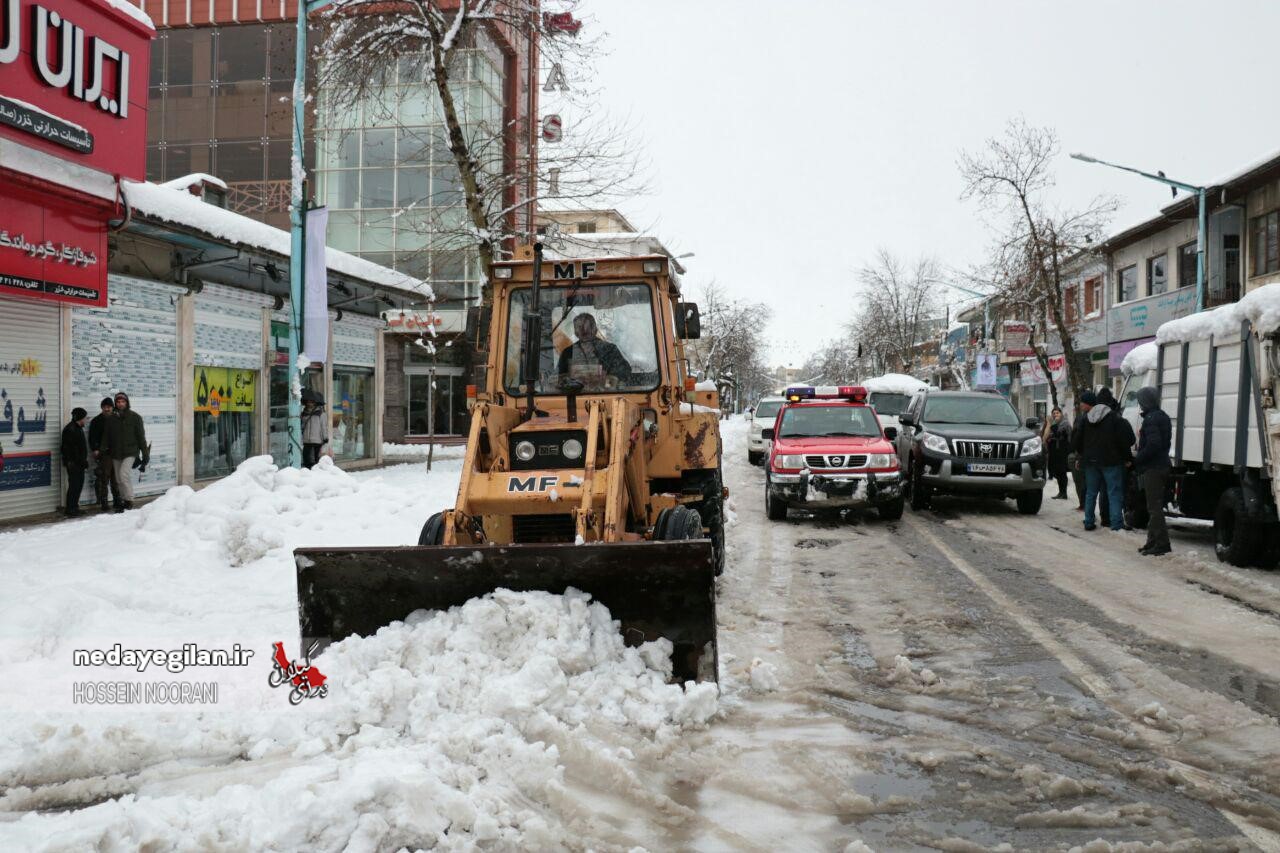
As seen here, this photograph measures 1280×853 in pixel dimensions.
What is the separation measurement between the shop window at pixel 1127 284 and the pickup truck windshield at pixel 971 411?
22.1 metres

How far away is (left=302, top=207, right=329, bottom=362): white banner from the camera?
576 inches

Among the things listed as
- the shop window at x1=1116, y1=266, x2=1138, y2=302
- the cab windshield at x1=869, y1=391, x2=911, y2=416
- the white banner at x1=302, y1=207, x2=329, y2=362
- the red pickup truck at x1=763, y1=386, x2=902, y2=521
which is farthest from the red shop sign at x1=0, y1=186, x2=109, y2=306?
the shop window at x1=1116, y1=266, x2=1138, y2=302

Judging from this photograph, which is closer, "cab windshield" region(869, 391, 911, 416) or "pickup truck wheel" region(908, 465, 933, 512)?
"pickup truck wheel" region(908, 465, 933, 512)

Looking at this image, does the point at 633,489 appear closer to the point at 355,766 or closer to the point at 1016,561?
the point at 355,766

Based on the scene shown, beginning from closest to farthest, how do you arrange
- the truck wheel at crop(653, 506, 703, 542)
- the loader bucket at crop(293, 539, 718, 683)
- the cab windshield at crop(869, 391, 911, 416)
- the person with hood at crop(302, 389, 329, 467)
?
the loader bucket at crop(293, 539, 718, 683) < the truck wheel at crop(653, 506, 703, 542) < the person with hood at crop(302, 389, 329, 467) < the cab windshield at crop(869, 391, 911, 416)

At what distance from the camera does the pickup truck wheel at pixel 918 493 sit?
1482cm

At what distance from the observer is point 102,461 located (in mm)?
13406

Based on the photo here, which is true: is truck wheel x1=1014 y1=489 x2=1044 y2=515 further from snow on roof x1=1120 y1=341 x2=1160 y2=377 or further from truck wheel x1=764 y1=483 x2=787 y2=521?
truck wheel x1=764 y1=483 x2=787 y2=521

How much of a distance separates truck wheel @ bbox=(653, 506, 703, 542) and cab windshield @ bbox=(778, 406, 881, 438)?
8303 millimetres

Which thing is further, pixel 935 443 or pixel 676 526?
pixel 935 443

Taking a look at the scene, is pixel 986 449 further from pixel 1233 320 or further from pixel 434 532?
pixel 434 532

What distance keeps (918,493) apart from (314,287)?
32.8 feet

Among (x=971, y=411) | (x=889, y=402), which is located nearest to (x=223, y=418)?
(x=971, y=411)

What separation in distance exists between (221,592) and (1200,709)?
695 cm
